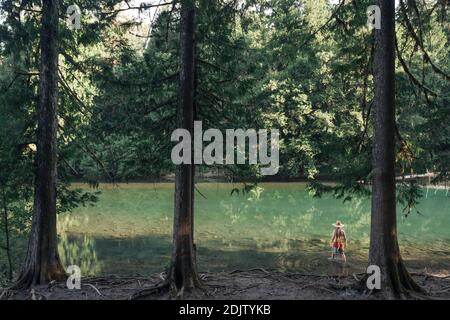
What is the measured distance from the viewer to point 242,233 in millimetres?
21312

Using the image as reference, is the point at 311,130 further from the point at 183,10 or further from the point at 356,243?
the point at 183,10

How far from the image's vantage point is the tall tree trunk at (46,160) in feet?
33.1

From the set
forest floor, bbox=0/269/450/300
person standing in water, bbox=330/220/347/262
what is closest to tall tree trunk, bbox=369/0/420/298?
forest floor, bbox=0/269/450/300

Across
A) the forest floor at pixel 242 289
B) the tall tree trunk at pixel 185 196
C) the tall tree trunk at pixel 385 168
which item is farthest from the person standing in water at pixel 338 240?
the tall tree trunk at pixel 185 196

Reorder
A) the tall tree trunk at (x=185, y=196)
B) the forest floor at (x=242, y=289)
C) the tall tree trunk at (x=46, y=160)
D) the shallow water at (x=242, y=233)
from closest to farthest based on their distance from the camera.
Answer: the forest floor at (x=242, y=289), the tall tree trunk at (x=185, y=196), the tall tree trunk at (x=46, y=160), the shallow water at (x=242, y=233)

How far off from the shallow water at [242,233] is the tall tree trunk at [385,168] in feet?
17.9

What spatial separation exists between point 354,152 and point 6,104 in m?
8.76

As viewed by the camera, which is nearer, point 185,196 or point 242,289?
point 185,196

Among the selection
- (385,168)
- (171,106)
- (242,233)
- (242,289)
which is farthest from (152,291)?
(242,233)

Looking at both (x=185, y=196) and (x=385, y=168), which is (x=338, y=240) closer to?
(x=385, y=168)

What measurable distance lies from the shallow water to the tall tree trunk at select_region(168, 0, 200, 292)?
16.0ft

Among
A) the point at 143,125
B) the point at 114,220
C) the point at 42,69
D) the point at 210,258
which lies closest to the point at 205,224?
the point at 114,220

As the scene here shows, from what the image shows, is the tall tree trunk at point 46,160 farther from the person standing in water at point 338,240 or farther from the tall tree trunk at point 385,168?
the person standing in water at point 338,240

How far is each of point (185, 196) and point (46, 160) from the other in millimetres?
3490
